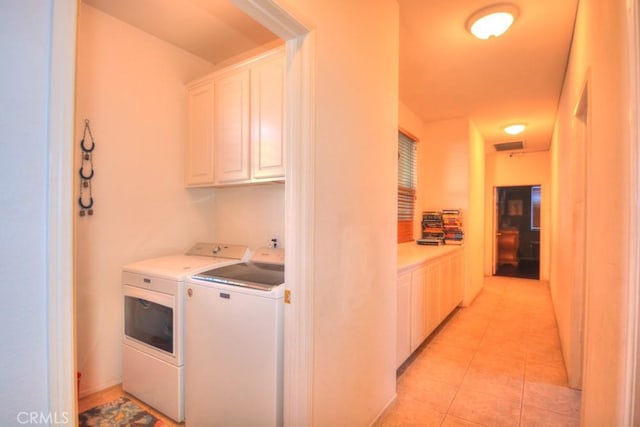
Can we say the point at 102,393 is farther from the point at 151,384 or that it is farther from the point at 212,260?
the point at 212,260

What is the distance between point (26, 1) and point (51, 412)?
2.70ft

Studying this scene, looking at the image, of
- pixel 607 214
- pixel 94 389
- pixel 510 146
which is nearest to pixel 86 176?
pixel 94 389

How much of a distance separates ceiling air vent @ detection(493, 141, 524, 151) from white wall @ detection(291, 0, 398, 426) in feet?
16.4

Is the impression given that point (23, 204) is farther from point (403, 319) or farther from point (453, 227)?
point (453, 227)

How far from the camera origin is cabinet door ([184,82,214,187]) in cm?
262

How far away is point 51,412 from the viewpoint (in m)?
0.61

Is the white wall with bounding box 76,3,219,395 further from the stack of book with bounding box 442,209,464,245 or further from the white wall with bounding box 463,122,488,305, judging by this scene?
the white wall with bounding box 463,122,488,305

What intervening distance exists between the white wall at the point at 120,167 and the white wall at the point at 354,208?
5.94ft

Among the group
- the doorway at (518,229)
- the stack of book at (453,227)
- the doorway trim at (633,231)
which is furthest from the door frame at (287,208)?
the doorway at (518,229)

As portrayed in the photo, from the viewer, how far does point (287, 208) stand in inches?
53.4

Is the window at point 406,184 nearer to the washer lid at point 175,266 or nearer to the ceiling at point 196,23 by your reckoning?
the ceiling at point 196,23

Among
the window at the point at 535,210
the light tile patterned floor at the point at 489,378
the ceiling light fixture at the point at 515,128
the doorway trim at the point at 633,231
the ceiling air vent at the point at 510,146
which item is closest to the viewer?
the doorway trim at the point at 633,231

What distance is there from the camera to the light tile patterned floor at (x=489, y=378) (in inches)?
79.0

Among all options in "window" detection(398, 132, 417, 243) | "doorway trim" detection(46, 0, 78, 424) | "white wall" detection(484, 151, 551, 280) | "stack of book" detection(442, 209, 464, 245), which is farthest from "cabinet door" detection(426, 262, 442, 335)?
"white wall" detection(484, 151, 551, 280)
